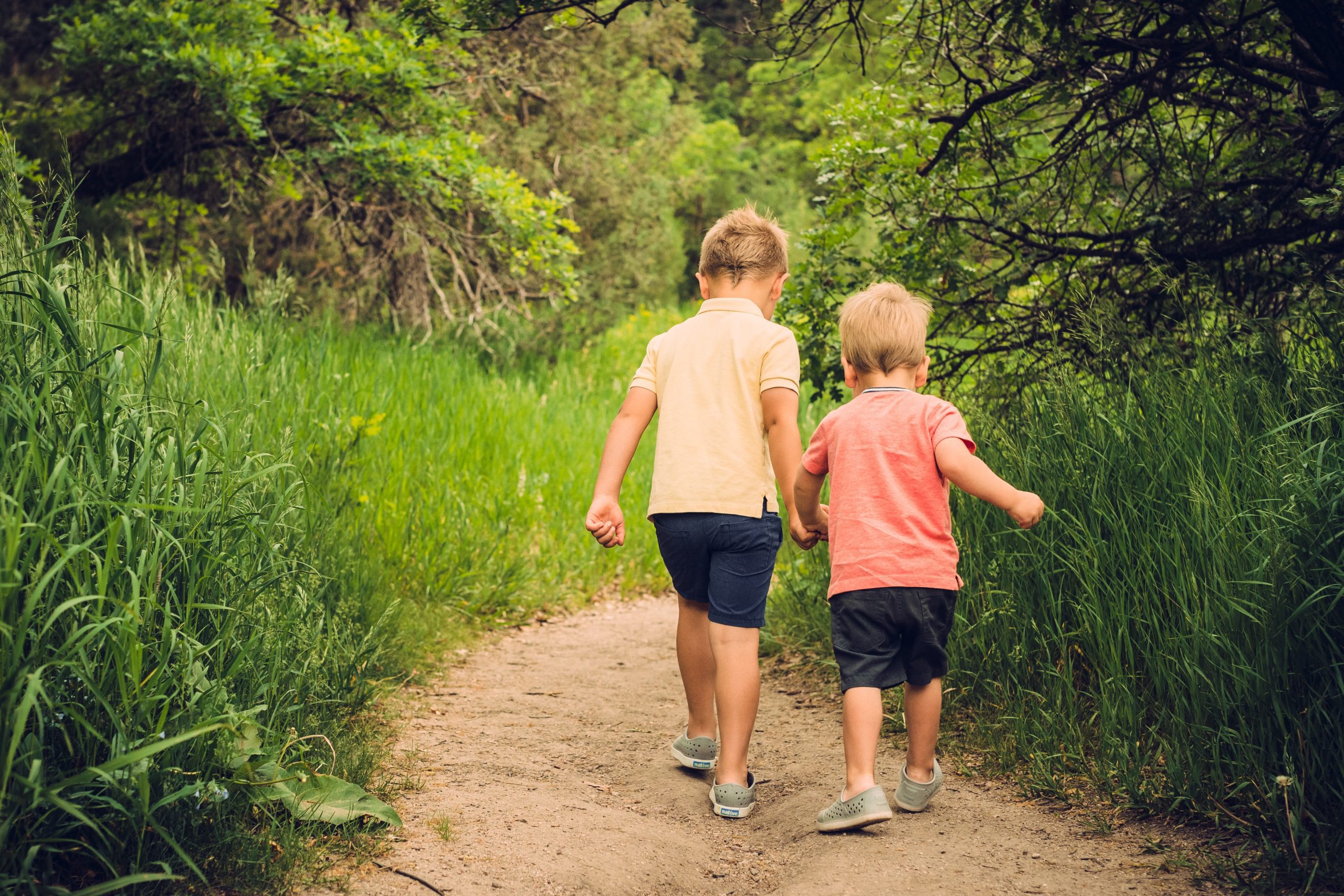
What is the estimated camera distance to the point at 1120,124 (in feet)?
14.0

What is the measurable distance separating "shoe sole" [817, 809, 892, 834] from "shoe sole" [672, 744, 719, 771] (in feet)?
2.27

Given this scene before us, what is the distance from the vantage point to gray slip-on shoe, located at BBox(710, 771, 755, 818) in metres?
3.07

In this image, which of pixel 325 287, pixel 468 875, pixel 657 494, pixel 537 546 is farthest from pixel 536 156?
pixel 468 875

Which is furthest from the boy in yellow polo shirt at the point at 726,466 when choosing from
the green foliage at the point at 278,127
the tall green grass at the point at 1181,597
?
the green foliage at the point at 278,127

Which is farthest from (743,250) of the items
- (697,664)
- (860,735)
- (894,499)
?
(860,735)

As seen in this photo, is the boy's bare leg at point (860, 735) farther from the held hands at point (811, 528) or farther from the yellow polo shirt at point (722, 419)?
the yellow polo shirt at point (722, 419)

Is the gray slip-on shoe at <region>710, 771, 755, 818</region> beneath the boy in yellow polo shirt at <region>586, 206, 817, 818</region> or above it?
beneath

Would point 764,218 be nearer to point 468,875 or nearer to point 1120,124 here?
point 1120,124

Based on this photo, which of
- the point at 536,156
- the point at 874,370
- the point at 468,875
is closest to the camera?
the point at 468,875

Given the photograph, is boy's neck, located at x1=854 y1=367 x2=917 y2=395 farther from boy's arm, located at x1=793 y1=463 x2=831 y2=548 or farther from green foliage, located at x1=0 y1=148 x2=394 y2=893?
green foliage, located at x1=0 y1=148 x2=394 y2=893

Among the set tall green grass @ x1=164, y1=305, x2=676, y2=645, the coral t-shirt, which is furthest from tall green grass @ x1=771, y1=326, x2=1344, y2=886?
tall green grass @ x1=164, y1=305, x2=676, y2=645

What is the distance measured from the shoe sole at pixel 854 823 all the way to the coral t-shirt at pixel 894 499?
2.01 ft

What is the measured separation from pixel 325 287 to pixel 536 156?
142 inches

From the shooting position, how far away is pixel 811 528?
10.5 feet
